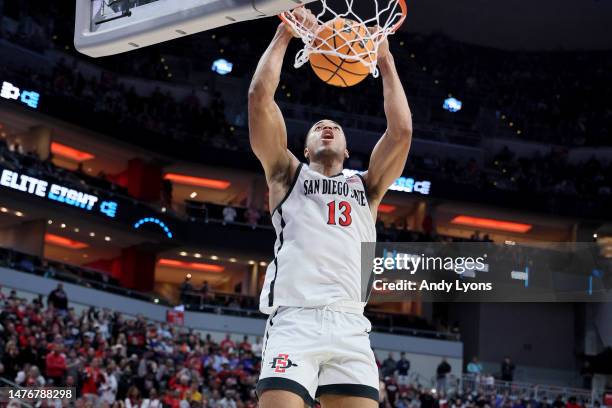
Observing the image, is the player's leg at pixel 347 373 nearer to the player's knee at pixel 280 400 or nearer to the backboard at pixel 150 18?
the player's knee at pixel 280 400

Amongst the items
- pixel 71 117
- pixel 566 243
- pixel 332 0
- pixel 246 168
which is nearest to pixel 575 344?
pixel 566 243

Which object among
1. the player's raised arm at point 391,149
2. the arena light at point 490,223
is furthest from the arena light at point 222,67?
the player's raised arm at point 391,149

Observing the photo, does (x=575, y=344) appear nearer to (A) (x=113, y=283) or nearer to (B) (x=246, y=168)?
(B) (x=246, y=168)

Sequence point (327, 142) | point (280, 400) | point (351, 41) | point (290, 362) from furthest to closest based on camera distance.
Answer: point (351, 41) < point (327, 142) < point (290, 362) < point (280, 400)

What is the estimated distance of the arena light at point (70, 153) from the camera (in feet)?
107

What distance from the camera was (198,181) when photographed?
35688 mm

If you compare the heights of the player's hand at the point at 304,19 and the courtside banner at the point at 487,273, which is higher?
the courtside banner at the point at 487,273

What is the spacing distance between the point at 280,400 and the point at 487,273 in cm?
2493

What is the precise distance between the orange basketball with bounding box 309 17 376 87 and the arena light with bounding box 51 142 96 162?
27243 mm

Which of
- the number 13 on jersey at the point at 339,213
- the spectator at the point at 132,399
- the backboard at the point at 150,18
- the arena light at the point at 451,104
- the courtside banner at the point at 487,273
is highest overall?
the arena light at the point at 451,104

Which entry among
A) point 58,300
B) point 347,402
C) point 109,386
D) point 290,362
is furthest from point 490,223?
point 290,362

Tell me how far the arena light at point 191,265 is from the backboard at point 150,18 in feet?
98.9

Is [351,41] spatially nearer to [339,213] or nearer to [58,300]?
[339,213]

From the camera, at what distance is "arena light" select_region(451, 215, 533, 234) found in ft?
122
